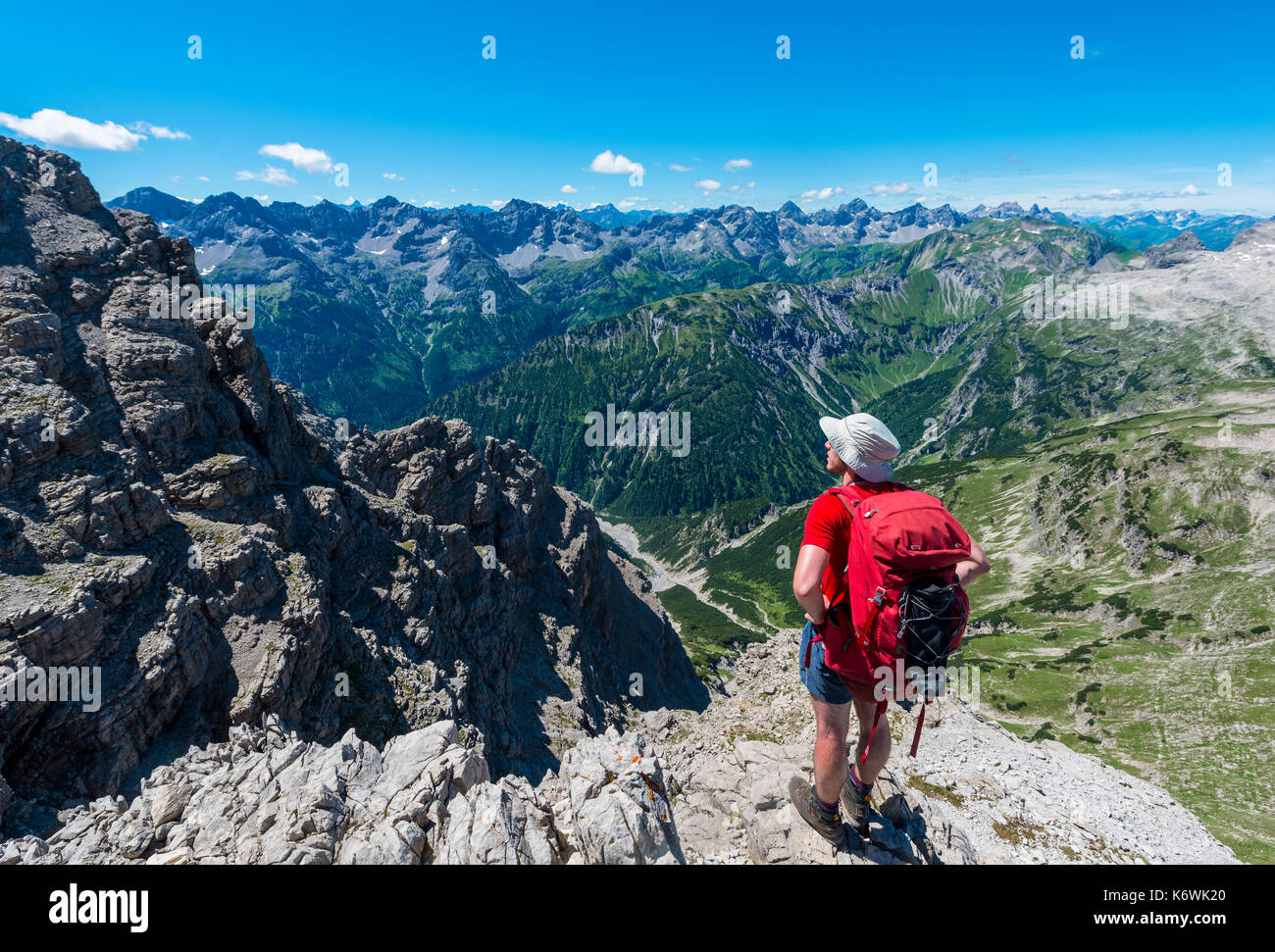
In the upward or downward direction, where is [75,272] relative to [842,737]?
upward

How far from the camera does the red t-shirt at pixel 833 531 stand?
362 inches

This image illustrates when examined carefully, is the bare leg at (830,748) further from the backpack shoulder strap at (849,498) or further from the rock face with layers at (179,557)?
the rock face with layers at (179,557)

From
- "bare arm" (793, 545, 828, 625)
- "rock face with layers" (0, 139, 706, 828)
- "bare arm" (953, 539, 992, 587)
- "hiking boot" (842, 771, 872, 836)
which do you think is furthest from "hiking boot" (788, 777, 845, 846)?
"rock face with layers" (0, 139, 706, 828)

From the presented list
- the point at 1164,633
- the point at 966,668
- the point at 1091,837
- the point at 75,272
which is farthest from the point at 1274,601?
the point at 75,272

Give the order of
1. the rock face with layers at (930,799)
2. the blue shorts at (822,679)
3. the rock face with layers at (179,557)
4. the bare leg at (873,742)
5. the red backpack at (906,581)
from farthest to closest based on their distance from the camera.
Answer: the rock face with layers at (179,557) < the rock face with layers at (930,799) < the bare leg at (873,742) < the blue shorts at (822,679) < the red backpack at (906,581)

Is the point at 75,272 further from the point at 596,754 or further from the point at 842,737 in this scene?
the point at 842,737

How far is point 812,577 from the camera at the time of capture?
8906mm

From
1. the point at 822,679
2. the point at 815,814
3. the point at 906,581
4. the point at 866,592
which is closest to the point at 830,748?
the point at 822,679

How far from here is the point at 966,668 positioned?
133875 mm

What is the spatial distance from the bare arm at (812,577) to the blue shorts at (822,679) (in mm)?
1477

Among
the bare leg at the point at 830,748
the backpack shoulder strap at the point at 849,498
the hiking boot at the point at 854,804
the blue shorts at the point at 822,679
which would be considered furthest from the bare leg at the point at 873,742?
the backpack shoulder strap at the point at 849,498

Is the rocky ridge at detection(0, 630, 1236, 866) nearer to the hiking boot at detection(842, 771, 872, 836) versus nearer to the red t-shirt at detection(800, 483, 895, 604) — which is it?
the hiking boot at detection(842, 771, 872, 836)

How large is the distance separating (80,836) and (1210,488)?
790 feet

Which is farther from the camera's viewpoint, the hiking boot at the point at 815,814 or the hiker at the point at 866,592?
the hiking boot at the point at 815,814
